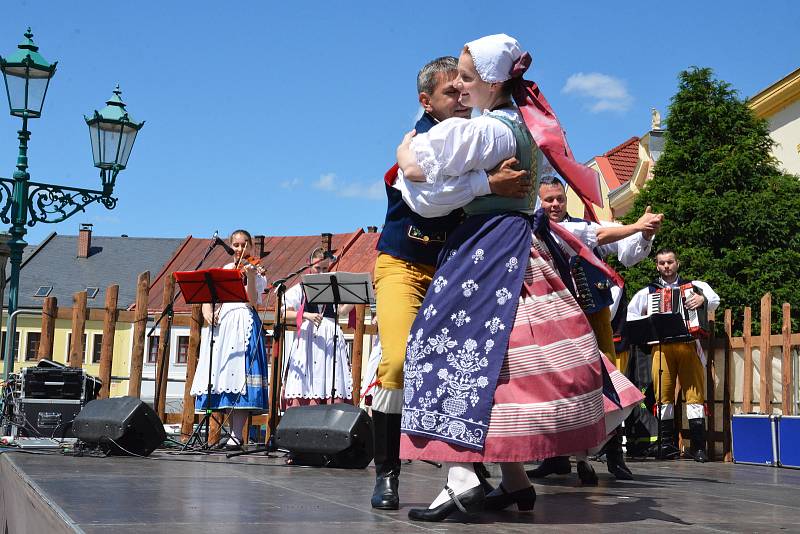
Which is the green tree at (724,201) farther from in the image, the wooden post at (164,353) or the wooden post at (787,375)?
the wooden post at (164,353)

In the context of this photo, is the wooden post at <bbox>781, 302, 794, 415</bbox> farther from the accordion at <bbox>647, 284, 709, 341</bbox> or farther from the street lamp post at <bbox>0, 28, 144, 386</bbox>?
the street lamp post at <bbox>0, 28, 144, 386</bbox>

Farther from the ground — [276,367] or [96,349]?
[96,349]

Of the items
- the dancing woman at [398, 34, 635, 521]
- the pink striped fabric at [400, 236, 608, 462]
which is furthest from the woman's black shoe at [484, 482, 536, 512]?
the pink striped fabric at [400, 236, 608, 462]

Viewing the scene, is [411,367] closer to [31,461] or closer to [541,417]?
[541,417]

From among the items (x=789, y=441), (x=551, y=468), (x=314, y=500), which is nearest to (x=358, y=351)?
(x=789, y=441)

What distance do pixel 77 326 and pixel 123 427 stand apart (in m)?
3.30

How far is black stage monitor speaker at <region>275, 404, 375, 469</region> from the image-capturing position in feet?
21.4

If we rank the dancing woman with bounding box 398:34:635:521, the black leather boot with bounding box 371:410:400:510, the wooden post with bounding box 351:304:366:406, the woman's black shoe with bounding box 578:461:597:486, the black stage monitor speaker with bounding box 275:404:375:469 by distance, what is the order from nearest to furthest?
the dancing woman with bounding box 398:34:635:521 → the black leather boot with bounding box 371:410:400:510 → the woman's black shoe with bounding box 578:461:597:486 → the black stage monitor speaker with bounding box 275:404:375:469 → the wooden post with bounding box 351:304:366:406

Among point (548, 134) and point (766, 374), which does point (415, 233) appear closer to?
point (548, 134)

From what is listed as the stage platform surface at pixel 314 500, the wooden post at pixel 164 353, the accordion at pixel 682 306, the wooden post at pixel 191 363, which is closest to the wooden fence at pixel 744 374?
the accordion at pixel 682 306

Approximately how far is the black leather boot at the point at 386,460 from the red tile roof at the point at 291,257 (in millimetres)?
47278

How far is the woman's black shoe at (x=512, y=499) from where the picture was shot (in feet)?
12.0

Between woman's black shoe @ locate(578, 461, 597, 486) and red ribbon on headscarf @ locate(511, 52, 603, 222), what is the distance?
2032mm

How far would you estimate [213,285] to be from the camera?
25.6 ft
